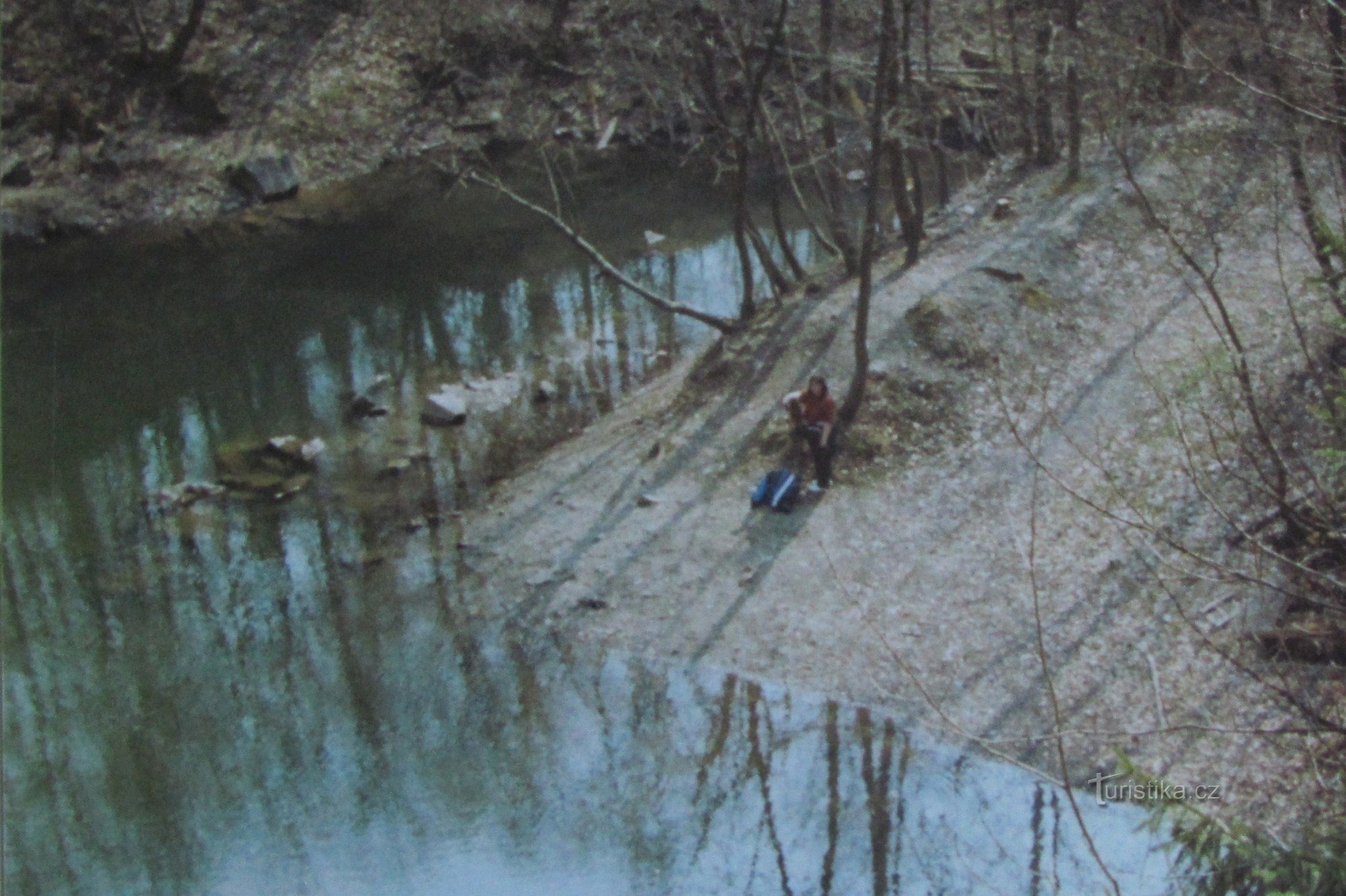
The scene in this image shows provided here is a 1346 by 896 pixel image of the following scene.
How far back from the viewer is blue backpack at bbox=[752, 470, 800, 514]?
44.1ft

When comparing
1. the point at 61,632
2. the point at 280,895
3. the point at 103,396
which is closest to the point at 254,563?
the point at 61,632

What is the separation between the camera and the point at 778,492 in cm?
1349

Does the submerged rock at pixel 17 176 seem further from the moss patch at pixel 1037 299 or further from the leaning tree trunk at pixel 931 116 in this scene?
the moss patch at pixel 1037 299

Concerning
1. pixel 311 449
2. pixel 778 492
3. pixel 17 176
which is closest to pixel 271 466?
pixel 311 449

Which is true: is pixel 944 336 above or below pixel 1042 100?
below

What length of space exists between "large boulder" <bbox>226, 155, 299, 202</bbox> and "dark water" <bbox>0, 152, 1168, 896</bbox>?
25.3ft

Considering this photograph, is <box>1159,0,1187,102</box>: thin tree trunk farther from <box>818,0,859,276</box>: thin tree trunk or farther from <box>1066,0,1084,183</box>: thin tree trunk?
<box>818,0,859,276</box>: thin tree trunk

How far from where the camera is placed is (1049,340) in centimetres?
1561

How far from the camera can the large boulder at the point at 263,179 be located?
26734 millimetres

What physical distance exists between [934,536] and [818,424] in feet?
5.40

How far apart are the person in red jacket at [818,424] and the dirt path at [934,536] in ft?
0.73

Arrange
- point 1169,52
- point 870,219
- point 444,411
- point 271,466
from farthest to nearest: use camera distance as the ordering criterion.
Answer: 1. point 1169,52
2. point 444,411
3. point 271,466
4. point 870,219

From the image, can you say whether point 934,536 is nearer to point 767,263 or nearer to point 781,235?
point 767,263

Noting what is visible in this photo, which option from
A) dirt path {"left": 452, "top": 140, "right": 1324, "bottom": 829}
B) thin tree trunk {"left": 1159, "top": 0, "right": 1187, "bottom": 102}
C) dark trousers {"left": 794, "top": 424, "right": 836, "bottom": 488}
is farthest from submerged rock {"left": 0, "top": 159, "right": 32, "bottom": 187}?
thin tree trunk {"left": 1159, "top": 0, "right": 1187, "bottom": 102}
